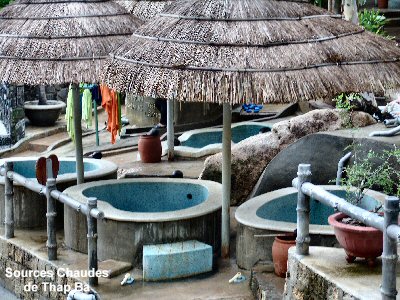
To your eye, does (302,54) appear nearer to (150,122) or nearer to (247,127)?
(247,127)

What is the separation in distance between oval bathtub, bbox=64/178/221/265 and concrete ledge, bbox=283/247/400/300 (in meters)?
2.24

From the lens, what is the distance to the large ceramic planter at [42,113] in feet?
75.6

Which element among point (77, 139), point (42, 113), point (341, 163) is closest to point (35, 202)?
point (77, 139)

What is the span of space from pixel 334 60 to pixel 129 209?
12.0 feet

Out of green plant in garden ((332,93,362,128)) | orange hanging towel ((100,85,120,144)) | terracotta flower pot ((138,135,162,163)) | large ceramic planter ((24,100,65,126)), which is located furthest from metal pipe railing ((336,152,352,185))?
large ceramic planter ((24,100,65,126))

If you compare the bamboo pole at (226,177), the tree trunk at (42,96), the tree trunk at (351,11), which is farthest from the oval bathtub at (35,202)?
the tree trunk at (42,96)

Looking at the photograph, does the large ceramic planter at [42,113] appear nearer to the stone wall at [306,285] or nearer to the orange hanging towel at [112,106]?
the orange hanging towel at [112,106]

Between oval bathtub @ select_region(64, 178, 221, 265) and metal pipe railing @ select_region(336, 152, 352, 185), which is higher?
metal pipe railing @ select_region(336, 152, 352, 185)

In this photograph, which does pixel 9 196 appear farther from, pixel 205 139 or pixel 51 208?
pixel 205 139

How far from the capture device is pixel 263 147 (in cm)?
1277

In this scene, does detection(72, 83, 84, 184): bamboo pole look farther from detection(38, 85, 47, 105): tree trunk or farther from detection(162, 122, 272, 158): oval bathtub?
detection(38, 85, 47, 105): tree trunk

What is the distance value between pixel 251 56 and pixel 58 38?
10.2 ft

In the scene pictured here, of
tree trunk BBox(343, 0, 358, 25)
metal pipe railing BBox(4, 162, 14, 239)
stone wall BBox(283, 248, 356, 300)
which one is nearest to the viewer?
stone wall BBox(283, 248, 356, 300)

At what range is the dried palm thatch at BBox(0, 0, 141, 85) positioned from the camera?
11.4 metres
